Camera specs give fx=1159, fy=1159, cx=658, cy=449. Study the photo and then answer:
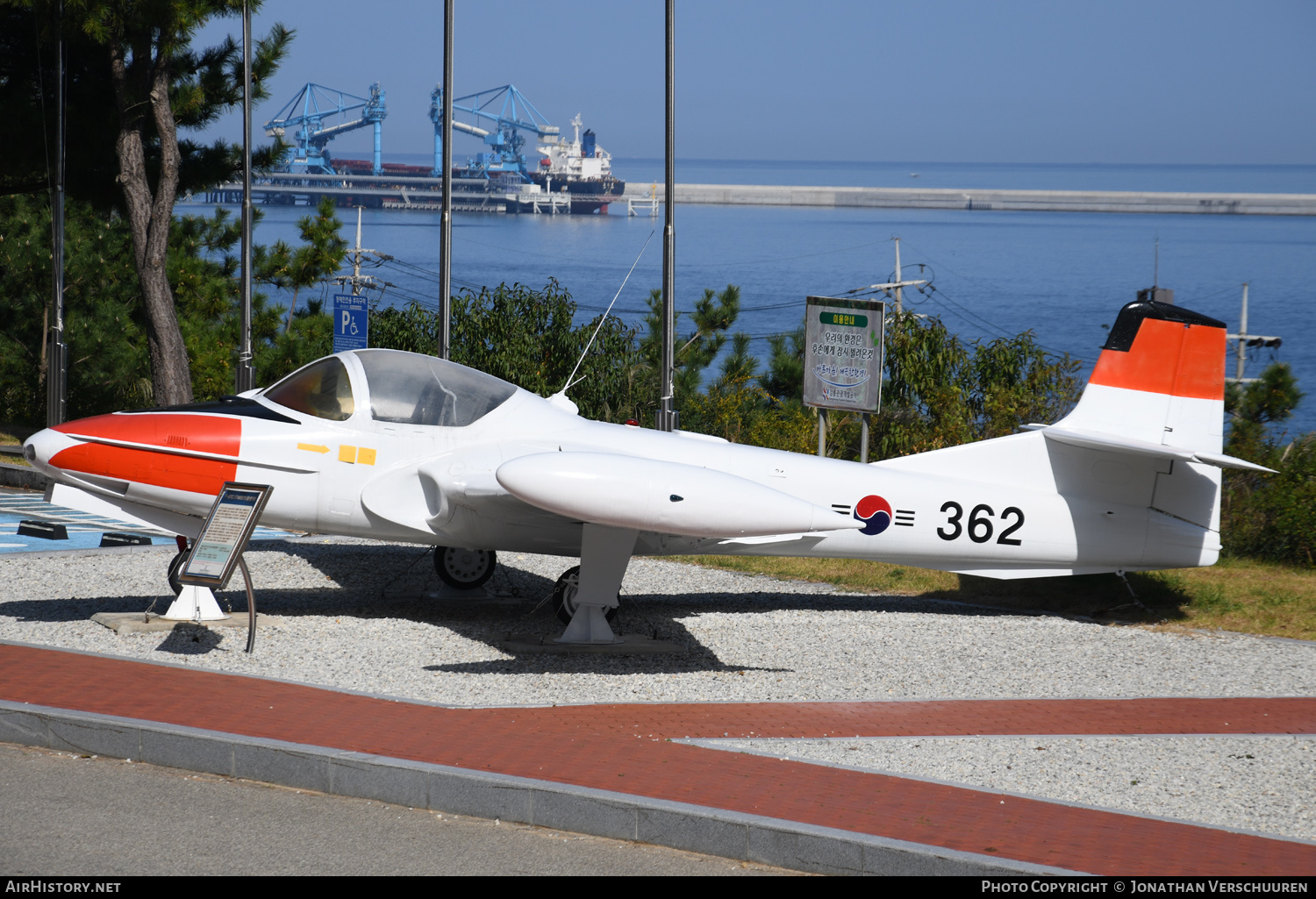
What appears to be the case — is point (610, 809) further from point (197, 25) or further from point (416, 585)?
point (197, 25)

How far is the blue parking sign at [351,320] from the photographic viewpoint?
61.5ft

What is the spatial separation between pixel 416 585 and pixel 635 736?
502 centimetres

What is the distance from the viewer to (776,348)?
27.9 m

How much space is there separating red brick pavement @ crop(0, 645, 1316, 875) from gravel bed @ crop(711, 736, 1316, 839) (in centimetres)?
23

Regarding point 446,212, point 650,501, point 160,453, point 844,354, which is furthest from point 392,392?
point 446,212

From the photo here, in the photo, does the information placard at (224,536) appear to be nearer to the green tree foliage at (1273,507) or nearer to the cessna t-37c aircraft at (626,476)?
the cessna t-37c aircraft at (626,476)

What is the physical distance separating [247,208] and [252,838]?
1851 centimetres

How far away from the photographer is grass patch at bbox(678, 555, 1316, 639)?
35.4ft

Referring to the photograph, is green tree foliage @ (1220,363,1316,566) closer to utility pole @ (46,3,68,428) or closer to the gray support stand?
the gray support stand

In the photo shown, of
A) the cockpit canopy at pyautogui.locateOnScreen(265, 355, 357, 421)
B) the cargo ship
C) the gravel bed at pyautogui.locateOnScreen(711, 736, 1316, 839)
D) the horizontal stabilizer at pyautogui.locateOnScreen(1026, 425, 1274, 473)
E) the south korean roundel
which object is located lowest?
the gravel bed at pyautogui.locateOnScreen(711, 736, 1316, 839)

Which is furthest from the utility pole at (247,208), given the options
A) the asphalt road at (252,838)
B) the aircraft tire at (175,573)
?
the asphalt road at (252,838)

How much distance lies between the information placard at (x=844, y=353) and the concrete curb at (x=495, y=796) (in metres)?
9.35

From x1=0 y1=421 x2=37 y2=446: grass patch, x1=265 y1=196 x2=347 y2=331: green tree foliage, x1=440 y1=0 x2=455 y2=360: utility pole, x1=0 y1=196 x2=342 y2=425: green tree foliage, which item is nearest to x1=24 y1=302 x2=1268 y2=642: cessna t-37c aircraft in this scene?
x1=440 y1=0 x2=455 y2=360: utility pole
